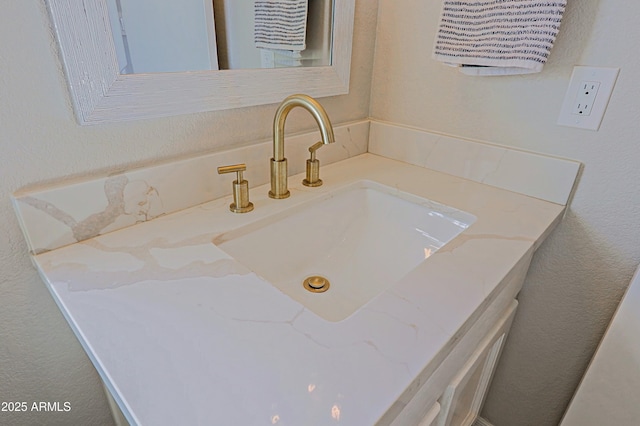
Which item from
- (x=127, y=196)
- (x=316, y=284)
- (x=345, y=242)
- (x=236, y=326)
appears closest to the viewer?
(x=236, y=326)

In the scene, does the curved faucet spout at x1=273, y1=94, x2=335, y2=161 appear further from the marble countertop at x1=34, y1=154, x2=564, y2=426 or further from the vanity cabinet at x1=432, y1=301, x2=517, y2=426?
the vanity cabinet at x1=432, y1=301, x2=517, y2=426

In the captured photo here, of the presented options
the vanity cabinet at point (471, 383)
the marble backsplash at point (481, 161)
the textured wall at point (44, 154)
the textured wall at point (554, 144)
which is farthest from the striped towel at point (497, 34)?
the vanity cabinet at point (471, 383)

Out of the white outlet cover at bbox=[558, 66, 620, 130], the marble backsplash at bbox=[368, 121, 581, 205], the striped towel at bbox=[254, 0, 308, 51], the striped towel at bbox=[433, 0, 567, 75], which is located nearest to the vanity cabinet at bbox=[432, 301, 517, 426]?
the marble backsplash at bbox=[368, 121, 581, 205]

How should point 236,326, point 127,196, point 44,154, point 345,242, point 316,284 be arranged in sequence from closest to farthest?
point 236,326 → point 44,154 → point 127,196 → point 316,284 → point 345,242

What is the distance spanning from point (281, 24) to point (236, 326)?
2.33 ft

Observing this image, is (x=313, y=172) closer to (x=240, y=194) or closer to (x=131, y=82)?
(x=240, y=194)

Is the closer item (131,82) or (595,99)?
(131,82)

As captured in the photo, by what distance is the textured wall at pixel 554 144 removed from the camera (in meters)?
0.77

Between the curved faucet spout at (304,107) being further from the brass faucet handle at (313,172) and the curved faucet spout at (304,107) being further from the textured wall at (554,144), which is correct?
the textured wall at (554,144)

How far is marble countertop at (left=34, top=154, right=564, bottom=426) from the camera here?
1.31ft

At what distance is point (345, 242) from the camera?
37.2 inches

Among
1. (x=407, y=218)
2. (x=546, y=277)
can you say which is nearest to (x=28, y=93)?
(x=407, y=218)

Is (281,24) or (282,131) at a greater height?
(281,24)

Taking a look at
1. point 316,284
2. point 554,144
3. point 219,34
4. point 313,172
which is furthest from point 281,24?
point 554,144
